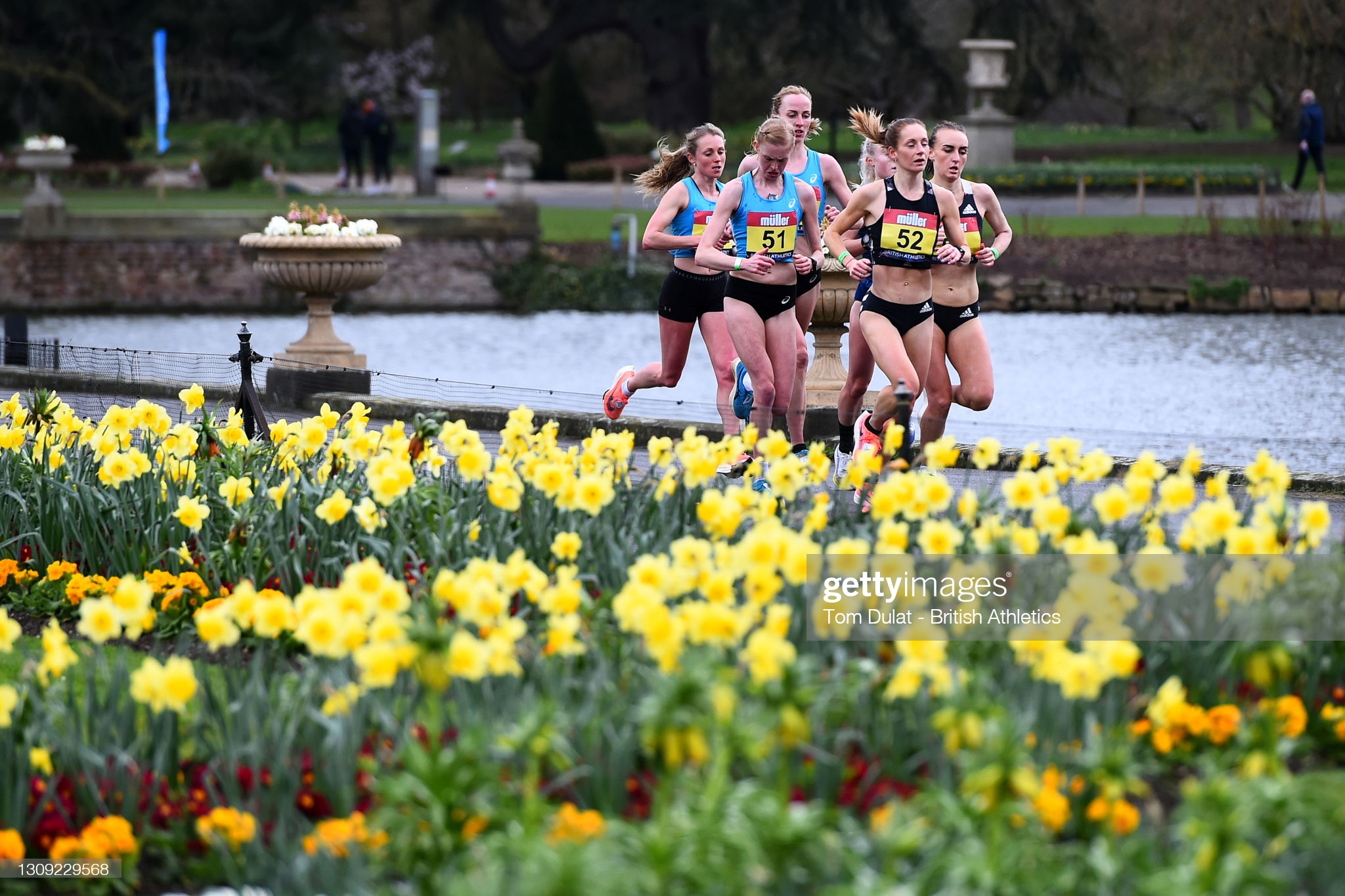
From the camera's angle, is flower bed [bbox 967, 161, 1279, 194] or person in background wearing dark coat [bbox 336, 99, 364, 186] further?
flower bed [bbox 967, 161, 1279, 194]

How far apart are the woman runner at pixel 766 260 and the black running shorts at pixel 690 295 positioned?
1.13ft

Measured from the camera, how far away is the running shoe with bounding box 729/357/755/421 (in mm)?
9125

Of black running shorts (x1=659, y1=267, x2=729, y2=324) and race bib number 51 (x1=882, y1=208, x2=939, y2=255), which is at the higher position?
race bib number 51 (x1=882, y1=208, x2=939, y2=255)

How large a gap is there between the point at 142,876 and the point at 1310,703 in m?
2.73

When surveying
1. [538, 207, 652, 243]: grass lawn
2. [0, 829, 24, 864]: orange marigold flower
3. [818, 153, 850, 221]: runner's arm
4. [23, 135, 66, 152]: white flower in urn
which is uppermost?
[23, 135, 66, 152]: white flower in urn

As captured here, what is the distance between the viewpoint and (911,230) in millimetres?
7910

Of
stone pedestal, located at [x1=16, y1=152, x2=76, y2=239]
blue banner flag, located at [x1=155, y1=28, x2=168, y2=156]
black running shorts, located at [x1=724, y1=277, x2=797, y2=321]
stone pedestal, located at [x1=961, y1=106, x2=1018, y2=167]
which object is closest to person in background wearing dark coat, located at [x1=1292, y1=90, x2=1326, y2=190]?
stone pedestal, located at [x1=961, y1=106, x2=1018, y2=167]

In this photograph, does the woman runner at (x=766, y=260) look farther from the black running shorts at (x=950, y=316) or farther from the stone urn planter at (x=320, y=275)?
the stone urn planter at (x=320, y=275)

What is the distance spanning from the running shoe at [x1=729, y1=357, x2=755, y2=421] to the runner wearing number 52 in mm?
1127

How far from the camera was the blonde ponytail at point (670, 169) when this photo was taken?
8.66 m

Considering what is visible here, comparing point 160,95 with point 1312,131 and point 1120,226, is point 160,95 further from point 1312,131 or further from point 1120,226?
point 1312,131

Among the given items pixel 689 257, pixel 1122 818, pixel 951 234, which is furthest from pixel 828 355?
pixel 1122 818

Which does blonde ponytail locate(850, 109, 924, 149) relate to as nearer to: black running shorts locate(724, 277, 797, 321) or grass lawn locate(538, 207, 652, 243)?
black running shorts locate(724, 277, 797, 321)

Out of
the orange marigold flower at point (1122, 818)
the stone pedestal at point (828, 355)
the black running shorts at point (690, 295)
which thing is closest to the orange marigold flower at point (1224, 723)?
the orange marigold flower at point (1122, 818)
